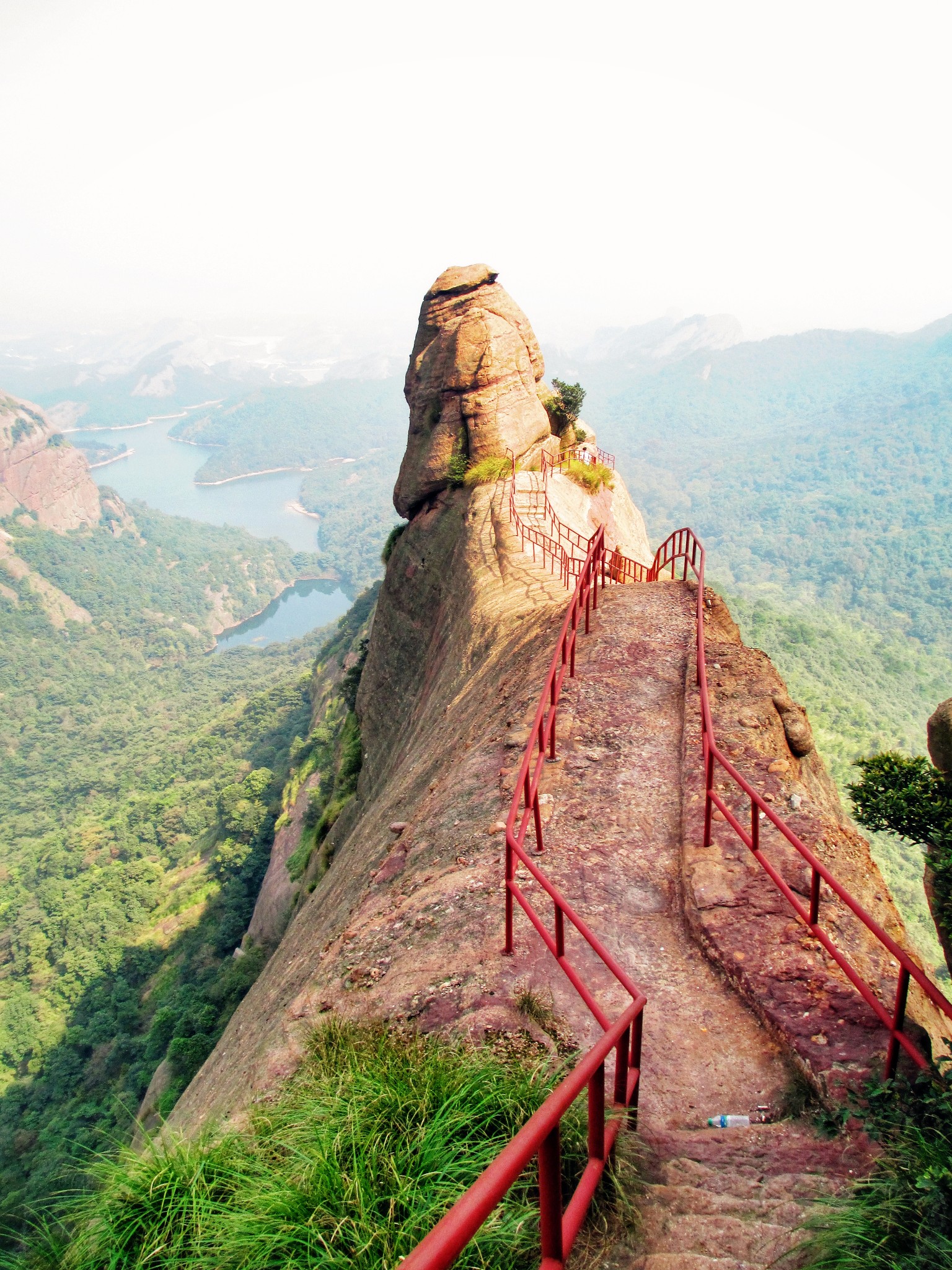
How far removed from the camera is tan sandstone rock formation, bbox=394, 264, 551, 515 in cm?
2298

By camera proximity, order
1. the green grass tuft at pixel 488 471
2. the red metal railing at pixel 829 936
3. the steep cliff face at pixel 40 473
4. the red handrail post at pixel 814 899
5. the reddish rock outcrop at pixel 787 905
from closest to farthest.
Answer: the red metal railing at pixel 829 936 → the reddish rock outcrop at pixel 787 905 → the red handrail post at pixel 814 899 → the green grass tuft at pixel 488 471 → the steep cliff face at pixel 40 473

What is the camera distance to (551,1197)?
7.39 ft

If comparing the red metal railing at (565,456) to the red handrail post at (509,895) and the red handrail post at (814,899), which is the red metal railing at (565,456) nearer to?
the red handrail post at (509,895)

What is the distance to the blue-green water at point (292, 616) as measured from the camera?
14362 cm

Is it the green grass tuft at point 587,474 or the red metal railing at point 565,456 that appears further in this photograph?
the green grass tuft at point 587,474

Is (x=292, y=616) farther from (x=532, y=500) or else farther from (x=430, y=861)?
(x=430, y=861)

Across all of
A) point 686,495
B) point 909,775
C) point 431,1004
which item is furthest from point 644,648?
point 686,495

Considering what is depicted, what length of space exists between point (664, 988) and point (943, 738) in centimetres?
341

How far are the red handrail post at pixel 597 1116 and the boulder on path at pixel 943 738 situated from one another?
4812 mm

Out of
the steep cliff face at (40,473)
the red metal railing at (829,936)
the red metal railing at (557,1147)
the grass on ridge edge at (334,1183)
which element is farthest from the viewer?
the steep cliff face at (40,473)

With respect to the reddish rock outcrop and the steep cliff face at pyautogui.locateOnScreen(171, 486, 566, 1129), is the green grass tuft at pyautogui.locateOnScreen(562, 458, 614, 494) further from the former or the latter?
the reddish rock outcrop

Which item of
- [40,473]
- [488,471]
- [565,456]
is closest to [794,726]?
[488,471]

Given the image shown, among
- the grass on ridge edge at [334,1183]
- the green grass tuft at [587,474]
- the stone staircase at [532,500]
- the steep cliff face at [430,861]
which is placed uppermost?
the green grass tuft at [587,474]

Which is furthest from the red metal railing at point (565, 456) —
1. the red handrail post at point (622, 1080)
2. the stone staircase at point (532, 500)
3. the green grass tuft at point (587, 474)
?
the red handrail post at point (622, 1080)
